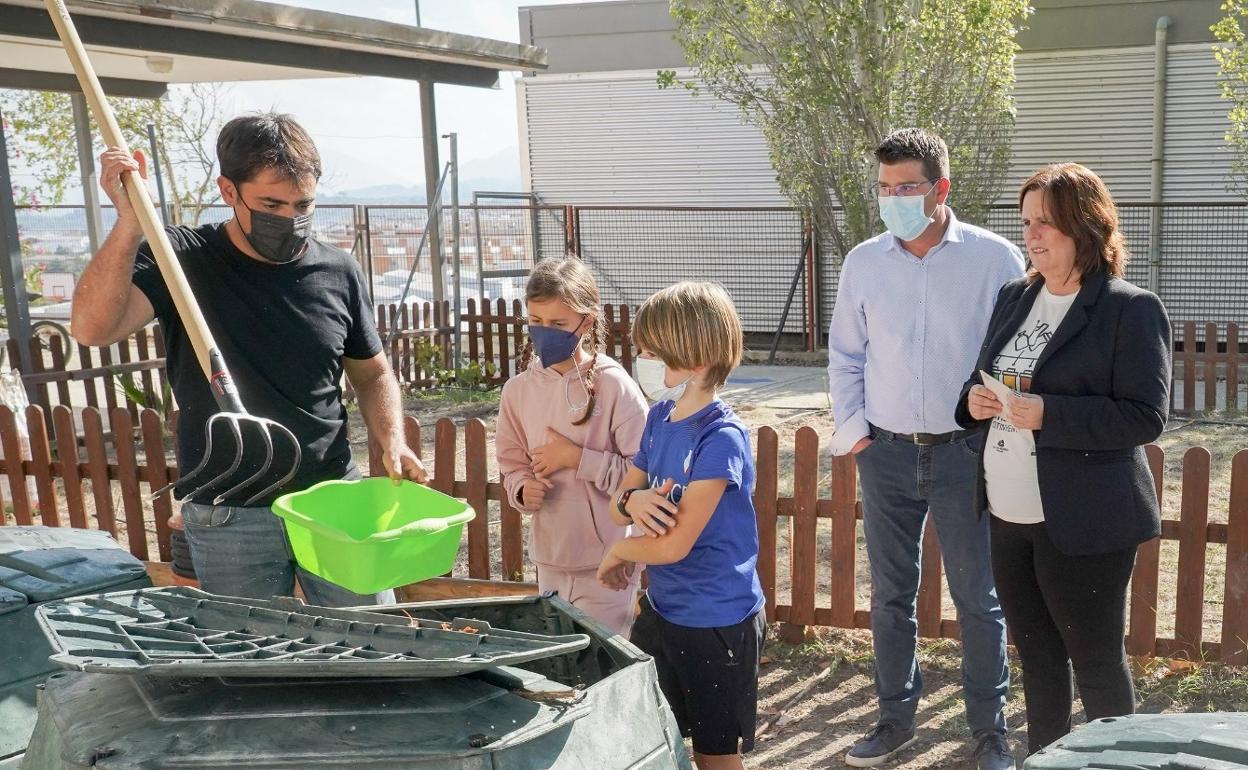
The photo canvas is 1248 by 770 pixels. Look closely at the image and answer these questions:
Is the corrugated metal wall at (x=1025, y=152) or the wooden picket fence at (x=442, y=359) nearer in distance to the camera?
the wooden picket fence at (x=442, y=359)

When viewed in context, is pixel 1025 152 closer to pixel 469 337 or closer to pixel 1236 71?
pixel 1236 71

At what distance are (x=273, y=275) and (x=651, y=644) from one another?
1.35m

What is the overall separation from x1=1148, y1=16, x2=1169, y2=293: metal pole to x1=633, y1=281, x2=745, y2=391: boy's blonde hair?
38.4 feet

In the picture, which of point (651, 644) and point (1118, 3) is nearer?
point (651, 644)

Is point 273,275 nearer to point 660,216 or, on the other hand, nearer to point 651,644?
point 651,644

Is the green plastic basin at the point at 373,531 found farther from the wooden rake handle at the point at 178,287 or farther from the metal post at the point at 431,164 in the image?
the metal post at the point at 431,164

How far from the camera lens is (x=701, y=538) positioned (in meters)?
2.79

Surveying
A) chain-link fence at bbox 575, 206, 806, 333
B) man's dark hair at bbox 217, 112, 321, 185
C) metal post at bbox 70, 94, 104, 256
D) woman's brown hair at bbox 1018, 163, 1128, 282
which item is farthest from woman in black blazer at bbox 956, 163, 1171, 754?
chain-link fence at bbox 575, 206, 806, 333

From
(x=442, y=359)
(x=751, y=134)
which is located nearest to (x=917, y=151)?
(x=442, y=359)

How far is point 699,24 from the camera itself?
448 inches

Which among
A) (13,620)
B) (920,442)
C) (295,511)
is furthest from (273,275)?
(920,442)

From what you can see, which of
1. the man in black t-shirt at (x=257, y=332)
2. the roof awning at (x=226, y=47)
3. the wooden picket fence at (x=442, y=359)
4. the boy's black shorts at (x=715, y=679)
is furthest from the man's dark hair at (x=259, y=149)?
the wooden picket fence at (x=442, y=359)

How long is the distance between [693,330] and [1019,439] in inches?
39.1

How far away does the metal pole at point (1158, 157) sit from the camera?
13.1 m
